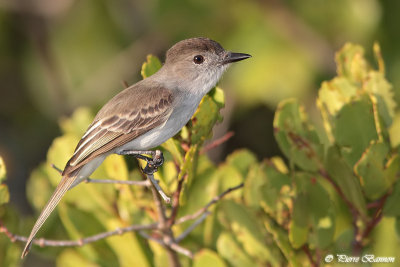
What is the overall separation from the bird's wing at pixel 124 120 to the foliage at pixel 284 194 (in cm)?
14

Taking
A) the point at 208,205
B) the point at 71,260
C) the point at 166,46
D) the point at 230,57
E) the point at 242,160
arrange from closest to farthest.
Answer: the point at 208,205 → the point at 71,260 → the point at 242,160 → the point at 230,57 → the point at 166,46

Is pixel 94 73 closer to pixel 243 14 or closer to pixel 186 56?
pixel 243 14

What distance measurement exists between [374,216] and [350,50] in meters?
1.10

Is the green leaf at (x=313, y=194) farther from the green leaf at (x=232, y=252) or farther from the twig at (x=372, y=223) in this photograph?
the green leaf at (x=232, y=252)

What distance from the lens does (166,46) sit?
7473 mm

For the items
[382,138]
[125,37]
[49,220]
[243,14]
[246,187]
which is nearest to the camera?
[382,138]

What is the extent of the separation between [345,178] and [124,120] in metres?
1.54

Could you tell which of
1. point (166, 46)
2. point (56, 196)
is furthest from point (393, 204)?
point (166, 46)

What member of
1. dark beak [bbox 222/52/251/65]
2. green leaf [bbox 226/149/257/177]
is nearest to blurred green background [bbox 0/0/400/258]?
dark beak [bbox 222/52/251/65]

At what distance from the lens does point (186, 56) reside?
4.62 metres

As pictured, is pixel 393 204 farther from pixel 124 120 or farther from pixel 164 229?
pixel 124 120

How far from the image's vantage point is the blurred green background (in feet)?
22.1

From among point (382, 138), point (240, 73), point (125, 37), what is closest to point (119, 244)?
point (382, 138)

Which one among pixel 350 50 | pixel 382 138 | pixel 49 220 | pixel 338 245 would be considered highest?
pixel 350 50
